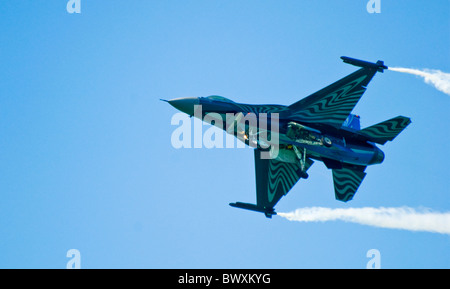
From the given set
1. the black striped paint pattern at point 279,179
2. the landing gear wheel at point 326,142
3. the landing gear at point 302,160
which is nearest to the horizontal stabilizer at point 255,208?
the black striped paint pattern at point 279,179

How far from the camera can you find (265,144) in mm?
34062

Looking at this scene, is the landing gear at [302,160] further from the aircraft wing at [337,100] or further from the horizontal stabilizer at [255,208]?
the horizontal stabilizer at [255,208]

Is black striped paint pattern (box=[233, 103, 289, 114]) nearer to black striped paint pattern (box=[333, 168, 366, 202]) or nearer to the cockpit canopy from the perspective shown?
the cockpit canopy

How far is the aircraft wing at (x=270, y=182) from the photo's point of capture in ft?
121

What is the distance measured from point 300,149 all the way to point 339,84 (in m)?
4.02

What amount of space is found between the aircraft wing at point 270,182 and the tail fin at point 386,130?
4.96 m

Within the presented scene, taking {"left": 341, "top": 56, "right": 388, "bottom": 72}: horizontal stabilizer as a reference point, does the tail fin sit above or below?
below

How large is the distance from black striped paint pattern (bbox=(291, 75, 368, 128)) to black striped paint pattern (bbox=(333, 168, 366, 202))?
3.10 m

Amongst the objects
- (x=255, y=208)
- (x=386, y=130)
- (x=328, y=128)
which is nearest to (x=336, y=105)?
(x=328, y=128)

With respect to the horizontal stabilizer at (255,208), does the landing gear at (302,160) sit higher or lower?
higher

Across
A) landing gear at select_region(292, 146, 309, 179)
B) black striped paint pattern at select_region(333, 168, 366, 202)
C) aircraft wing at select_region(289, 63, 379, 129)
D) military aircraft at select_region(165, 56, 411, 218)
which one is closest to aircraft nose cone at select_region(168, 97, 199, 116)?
military aircraft at select_region(165, 56, 411, 218)

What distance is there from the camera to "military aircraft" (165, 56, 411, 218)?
3266cm
